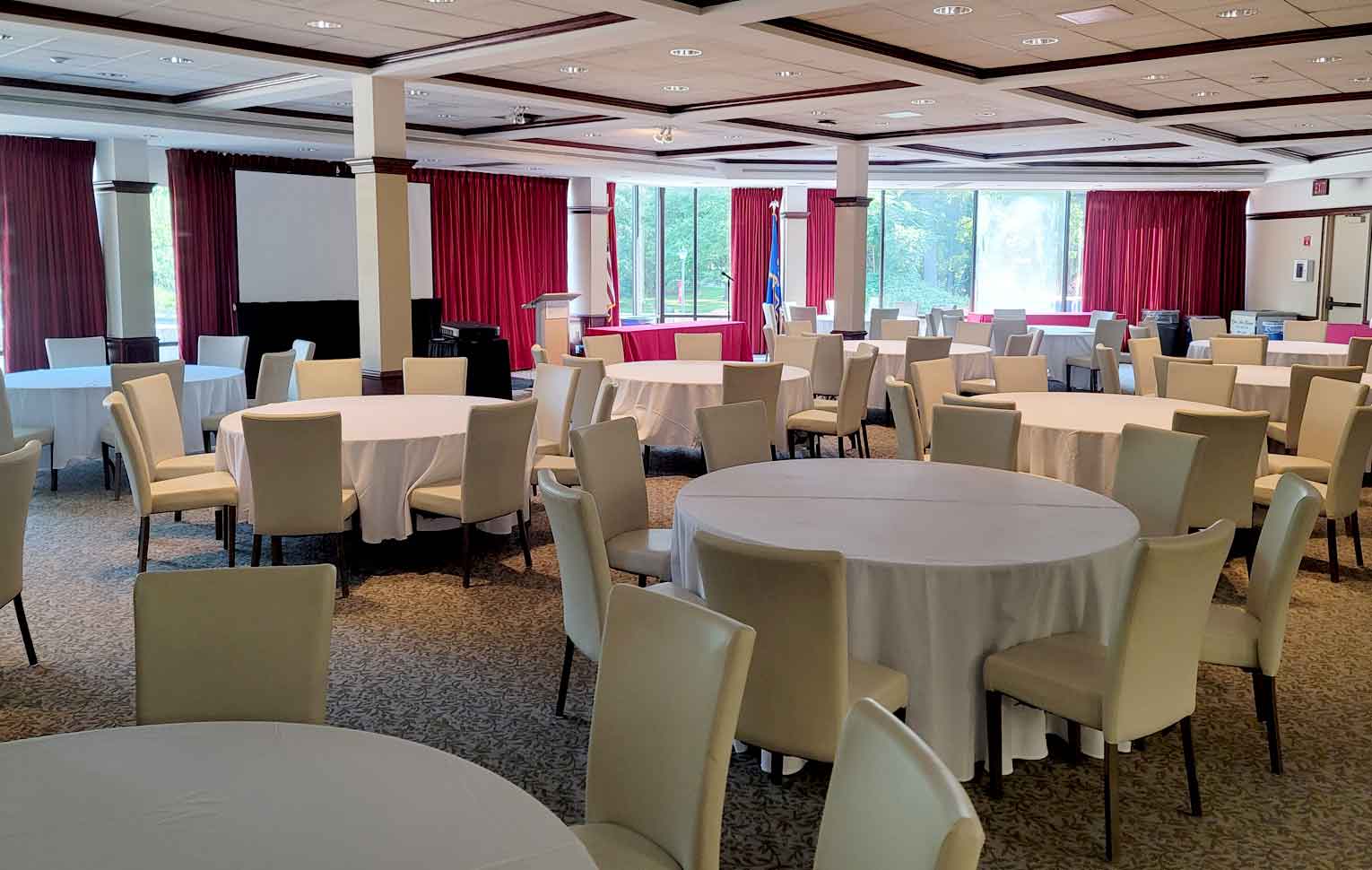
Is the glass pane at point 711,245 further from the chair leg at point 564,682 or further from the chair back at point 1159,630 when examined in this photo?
the chair back at point 1159,630

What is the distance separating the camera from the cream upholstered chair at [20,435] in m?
7.05

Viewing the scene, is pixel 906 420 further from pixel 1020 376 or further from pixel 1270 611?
pixel 1270 611

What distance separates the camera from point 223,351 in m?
9.84

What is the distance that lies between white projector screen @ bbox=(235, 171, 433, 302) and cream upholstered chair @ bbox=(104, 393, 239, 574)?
6638 mm

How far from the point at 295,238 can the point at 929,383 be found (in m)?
7.93

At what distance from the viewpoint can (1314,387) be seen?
652cm

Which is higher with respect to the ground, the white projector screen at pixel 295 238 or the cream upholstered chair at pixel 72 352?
the white projector screen at pixel 295 238

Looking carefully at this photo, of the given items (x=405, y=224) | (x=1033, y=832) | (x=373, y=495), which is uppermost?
(x=405, y=224)

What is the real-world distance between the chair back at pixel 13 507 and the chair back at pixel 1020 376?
566cm

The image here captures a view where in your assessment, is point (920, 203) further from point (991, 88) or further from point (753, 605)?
point (753, 605)

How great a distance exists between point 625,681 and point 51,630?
3731 millimetres

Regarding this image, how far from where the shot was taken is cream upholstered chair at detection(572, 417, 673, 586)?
4422 millimetres

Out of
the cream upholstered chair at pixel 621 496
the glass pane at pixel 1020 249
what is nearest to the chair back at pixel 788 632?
the cream upholstered chair at pixel 621 496

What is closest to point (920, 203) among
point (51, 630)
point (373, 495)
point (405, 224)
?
point (405, 224)
